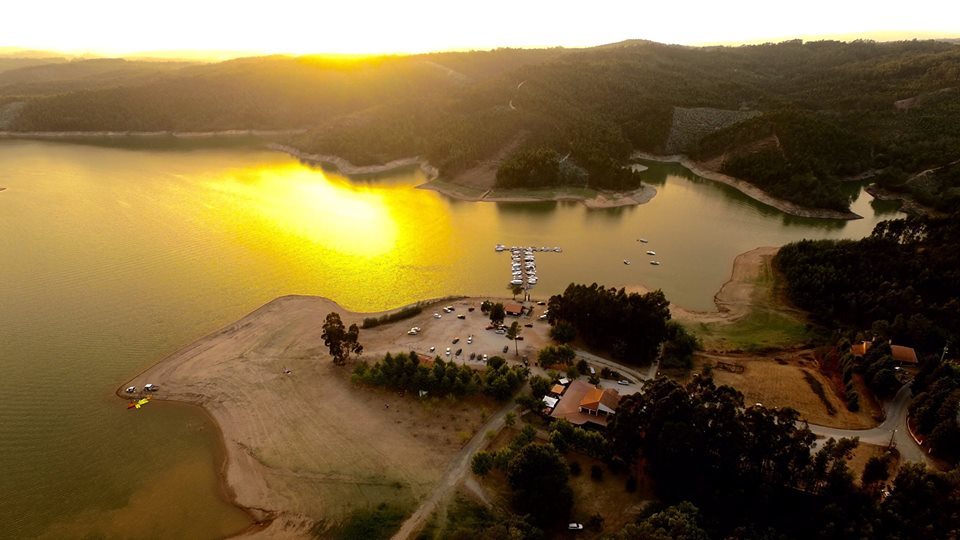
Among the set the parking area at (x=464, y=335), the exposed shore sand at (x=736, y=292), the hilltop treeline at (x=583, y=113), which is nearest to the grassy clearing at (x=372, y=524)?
the parking area at (x=464, y=335)

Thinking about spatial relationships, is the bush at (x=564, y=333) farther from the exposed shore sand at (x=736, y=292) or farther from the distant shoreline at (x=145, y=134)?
the distant shoreline at (x=145, y=134)

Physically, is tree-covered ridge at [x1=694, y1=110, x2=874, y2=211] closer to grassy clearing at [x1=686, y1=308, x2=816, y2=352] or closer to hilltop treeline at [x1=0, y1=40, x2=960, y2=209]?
hilltop treeline at [x1=0, y1=40, x2=960, y2=209]

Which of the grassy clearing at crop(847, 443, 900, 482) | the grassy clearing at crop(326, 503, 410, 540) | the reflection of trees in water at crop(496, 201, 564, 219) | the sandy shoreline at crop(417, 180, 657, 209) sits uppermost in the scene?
the sandy shoreline at crop(417, 180, 657, 209)

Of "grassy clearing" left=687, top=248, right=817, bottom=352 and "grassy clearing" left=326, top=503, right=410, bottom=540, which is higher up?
"grassy clearing" left=687, top=248, right=817, bottom=352

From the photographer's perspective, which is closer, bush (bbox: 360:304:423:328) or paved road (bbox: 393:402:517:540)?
paved road (bbox: 393:402:517:540)

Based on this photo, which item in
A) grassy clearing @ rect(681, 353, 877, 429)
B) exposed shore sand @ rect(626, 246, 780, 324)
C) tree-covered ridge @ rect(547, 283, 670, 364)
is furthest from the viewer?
exposed shore sand @ rect(626, 246, 780, 324)

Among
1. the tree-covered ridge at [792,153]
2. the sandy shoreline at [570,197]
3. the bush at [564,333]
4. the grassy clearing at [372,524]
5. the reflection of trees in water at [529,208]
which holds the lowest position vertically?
the grassy clearing at [372,524]

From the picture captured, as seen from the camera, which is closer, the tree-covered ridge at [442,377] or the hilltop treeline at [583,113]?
the tree-covered ridge at [442,377]

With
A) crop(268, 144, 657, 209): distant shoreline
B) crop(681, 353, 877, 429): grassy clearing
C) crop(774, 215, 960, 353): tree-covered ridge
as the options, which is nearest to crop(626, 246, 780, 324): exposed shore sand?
crop(774, 215, 960, 353): tree-covered ridge
